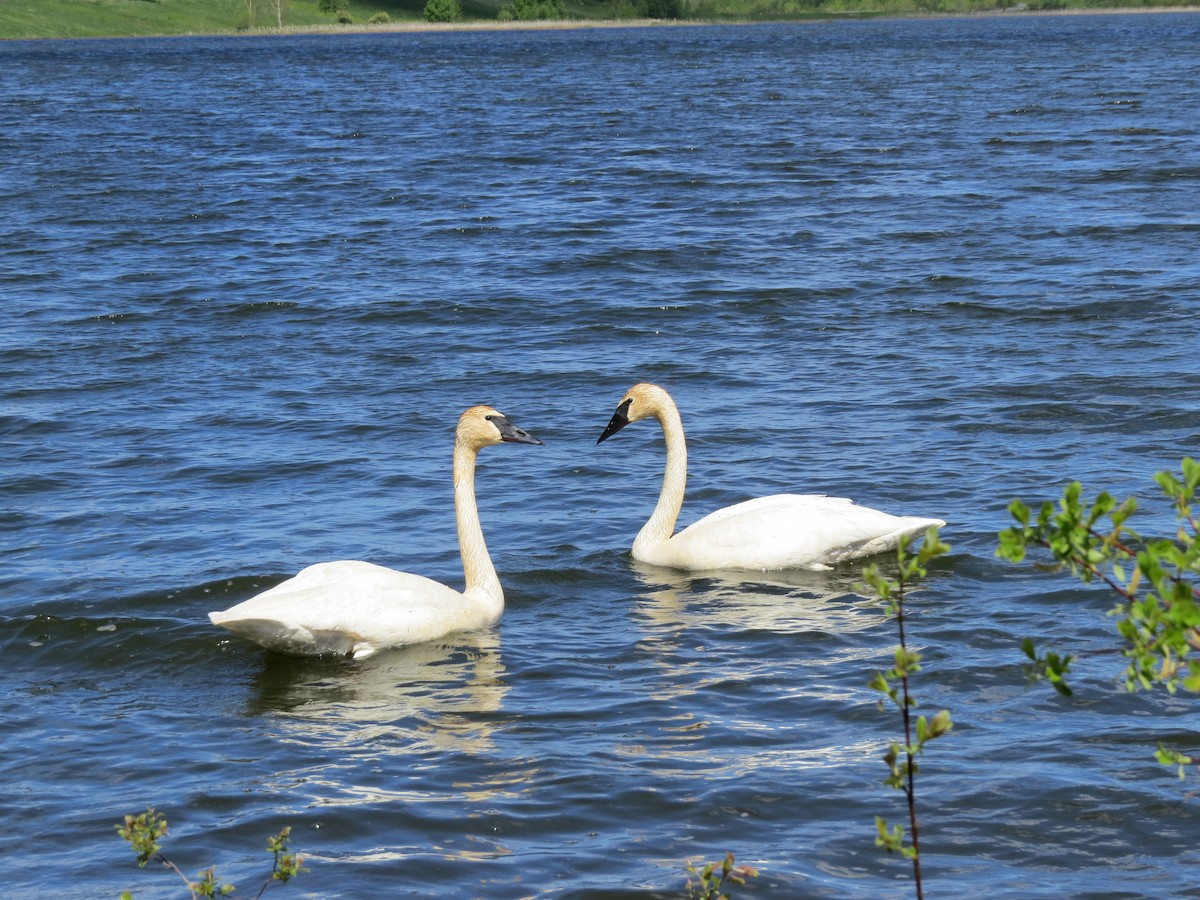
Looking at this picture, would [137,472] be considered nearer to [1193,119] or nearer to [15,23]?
[1193,119]

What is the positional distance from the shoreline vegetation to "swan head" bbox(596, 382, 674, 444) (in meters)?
129

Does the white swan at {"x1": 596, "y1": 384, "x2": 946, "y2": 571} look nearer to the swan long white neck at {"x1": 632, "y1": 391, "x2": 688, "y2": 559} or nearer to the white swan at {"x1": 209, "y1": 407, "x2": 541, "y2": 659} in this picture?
the swan long white neck at {"x1": 632, "y1": 391, "x2": 688, "y2": 559}

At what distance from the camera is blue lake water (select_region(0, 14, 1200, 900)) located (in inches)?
229

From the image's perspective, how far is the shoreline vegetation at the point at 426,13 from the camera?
135375mm

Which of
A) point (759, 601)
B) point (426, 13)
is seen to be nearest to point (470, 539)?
point (759, 601)

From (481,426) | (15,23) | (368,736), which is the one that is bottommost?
(368,736)

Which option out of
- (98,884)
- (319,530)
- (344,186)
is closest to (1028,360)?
(319,530)

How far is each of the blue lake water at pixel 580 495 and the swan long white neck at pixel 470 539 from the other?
219mm

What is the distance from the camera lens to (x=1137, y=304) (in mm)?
15492

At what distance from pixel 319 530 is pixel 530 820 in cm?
432

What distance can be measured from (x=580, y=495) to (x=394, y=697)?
359 cm

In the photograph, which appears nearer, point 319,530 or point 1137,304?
point 319,530

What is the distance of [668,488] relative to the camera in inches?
388

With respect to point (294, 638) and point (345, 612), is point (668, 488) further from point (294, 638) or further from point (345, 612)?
point (294, 638)
